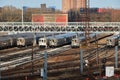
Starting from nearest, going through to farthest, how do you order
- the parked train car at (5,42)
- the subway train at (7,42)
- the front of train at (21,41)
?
the parked train car at (5,42)
the subway train at (7,42)
the front of train at (21,41)

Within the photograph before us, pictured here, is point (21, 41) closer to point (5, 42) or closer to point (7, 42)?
point (7, 42)

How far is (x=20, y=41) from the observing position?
195ft

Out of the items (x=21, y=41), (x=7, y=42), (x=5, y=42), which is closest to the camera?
A: (x=5, y=42)

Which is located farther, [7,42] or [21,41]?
[21,41]

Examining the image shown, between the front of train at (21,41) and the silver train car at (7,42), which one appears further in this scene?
the front of train at (21,41)

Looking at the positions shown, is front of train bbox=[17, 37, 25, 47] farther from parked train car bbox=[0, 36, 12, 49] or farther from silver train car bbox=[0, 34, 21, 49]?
parked train car bbox=[0, 36, 12, 49]

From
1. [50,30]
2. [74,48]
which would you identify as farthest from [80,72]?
[50,30]

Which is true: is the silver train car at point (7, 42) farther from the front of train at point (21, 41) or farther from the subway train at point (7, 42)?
the front of train at point (21, 41)

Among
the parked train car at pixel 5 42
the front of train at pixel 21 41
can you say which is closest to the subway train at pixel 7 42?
the parked train car at pixel 5 42

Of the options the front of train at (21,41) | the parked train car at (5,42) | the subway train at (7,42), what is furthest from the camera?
the front of train at (21,41)

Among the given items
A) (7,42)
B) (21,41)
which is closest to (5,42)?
(7,42)

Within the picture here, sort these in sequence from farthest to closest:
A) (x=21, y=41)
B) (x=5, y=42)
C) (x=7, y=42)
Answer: (x=21, y=41), (x=7, y=42), (x=5, y=42)

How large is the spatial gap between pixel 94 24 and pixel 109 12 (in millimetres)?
78757

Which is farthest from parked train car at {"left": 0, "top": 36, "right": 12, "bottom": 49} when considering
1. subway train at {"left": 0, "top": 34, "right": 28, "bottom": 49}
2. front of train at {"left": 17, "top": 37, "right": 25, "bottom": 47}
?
front of train at {"left": 17, "top": 37, "right": 25, "bottom": 47}
